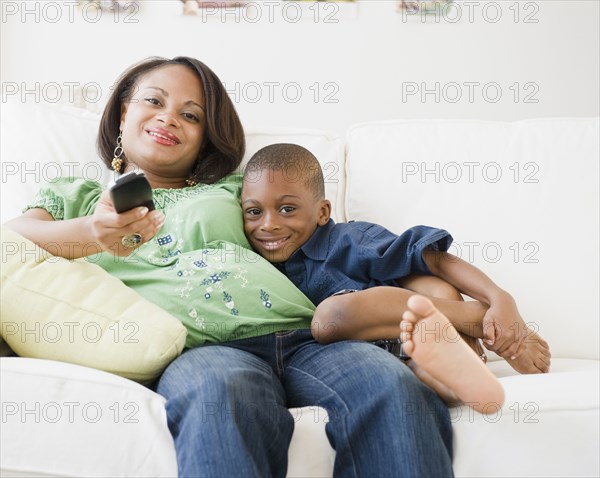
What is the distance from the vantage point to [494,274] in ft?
4.93

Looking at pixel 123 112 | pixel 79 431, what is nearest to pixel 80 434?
pixel 79 431

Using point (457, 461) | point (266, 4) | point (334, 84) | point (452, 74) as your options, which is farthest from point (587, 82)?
point (457, 461)

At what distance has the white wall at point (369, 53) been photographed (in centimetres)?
237

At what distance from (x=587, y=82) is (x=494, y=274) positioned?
1.22 m

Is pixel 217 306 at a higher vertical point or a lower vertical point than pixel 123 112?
lower

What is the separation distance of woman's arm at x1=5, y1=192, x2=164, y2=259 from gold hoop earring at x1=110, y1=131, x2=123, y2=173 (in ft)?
0.76

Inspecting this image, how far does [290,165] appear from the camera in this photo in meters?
1.44

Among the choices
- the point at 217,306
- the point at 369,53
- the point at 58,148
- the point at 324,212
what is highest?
the point at 369,53

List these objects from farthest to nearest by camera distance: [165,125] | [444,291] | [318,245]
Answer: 1. [165,125]
2. [318,245]
3. [444,291]

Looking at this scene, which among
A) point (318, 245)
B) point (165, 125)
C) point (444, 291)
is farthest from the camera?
point (165, 125)

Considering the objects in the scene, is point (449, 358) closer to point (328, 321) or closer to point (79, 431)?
point (328, 321)

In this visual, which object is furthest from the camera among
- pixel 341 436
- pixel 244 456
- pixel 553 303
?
pixel 553 303

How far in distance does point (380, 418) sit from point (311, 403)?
0.15 metres

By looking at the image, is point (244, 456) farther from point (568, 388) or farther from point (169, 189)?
point (169, 189)
